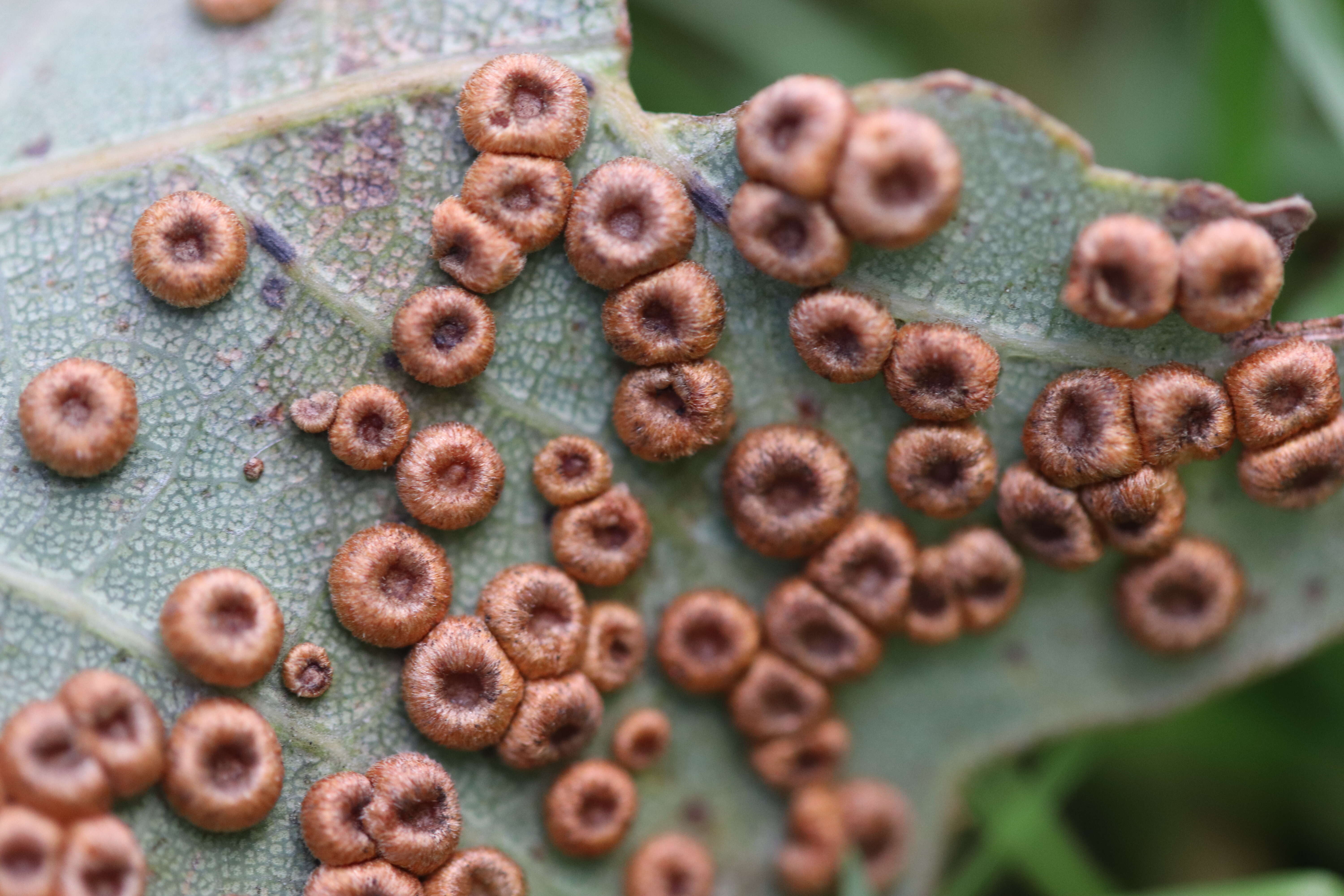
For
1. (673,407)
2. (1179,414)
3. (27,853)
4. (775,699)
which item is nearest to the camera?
(27,853)

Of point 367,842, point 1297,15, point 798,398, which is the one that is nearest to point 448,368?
point 798,398

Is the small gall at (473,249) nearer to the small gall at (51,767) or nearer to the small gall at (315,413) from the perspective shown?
the small gall at (315,413)

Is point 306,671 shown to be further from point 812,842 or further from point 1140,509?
point 1140,509

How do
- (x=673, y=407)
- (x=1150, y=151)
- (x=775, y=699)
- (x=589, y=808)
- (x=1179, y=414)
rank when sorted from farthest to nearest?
(x=1150, y=151) < (x=775, y=699) < (x=589, y=808) < (x=673, y=407) < (x=1179, y=414)

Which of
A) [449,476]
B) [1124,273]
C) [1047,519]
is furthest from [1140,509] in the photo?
[449,476]

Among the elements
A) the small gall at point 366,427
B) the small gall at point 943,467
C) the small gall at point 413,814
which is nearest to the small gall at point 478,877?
the small gall at point 413,814

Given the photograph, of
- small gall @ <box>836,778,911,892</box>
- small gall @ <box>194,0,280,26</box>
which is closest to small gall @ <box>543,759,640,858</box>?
small gall @ <box>836,778,911,892</box>

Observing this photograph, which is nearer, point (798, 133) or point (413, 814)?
point (798, 133)
